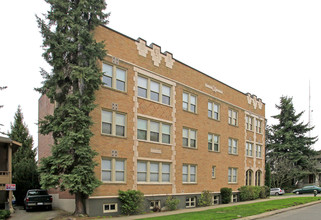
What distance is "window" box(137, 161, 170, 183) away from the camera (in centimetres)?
2175

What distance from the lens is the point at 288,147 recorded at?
58625 mm

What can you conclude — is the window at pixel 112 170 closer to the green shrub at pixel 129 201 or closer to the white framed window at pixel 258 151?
the green shrub at pixel 129 201

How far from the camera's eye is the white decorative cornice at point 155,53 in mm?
22547

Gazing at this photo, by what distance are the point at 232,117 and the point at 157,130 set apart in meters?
12.3

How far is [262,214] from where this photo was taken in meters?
18.9

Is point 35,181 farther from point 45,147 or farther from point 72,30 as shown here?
point 72,30

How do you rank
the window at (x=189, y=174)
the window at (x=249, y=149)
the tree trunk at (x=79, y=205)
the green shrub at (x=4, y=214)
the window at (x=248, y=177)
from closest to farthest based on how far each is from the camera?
1. the green shrub at (x=4, y=214)
2. the tree trunk at (x=79, y=205)
3. the window at (x=189, y=174)
4. the window at (x=248, y=177)
5. the window at (x=249, y=149)

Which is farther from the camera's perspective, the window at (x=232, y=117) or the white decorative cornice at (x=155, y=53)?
the window at (x=232, y=117)

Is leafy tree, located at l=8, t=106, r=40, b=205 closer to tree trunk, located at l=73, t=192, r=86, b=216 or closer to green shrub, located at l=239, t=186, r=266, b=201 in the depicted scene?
tree trunk, located at l=73, t=192, r=86, b=216

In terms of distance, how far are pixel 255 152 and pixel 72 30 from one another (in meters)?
26.7

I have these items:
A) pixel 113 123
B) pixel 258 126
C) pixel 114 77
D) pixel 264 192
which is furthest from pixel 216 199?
pixel 114 77

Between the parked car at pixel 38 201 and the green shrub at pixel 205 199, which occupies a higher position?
Answer: the parked car at pixel 38 201

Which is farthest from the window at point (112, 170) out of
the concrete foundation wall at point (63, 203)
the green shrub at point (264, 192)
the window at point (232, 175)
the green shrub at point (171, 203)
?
the green shrub at point (264, 192)

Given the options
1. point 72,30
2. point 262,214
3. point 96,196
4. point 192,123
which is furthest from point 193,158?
point 72,30
